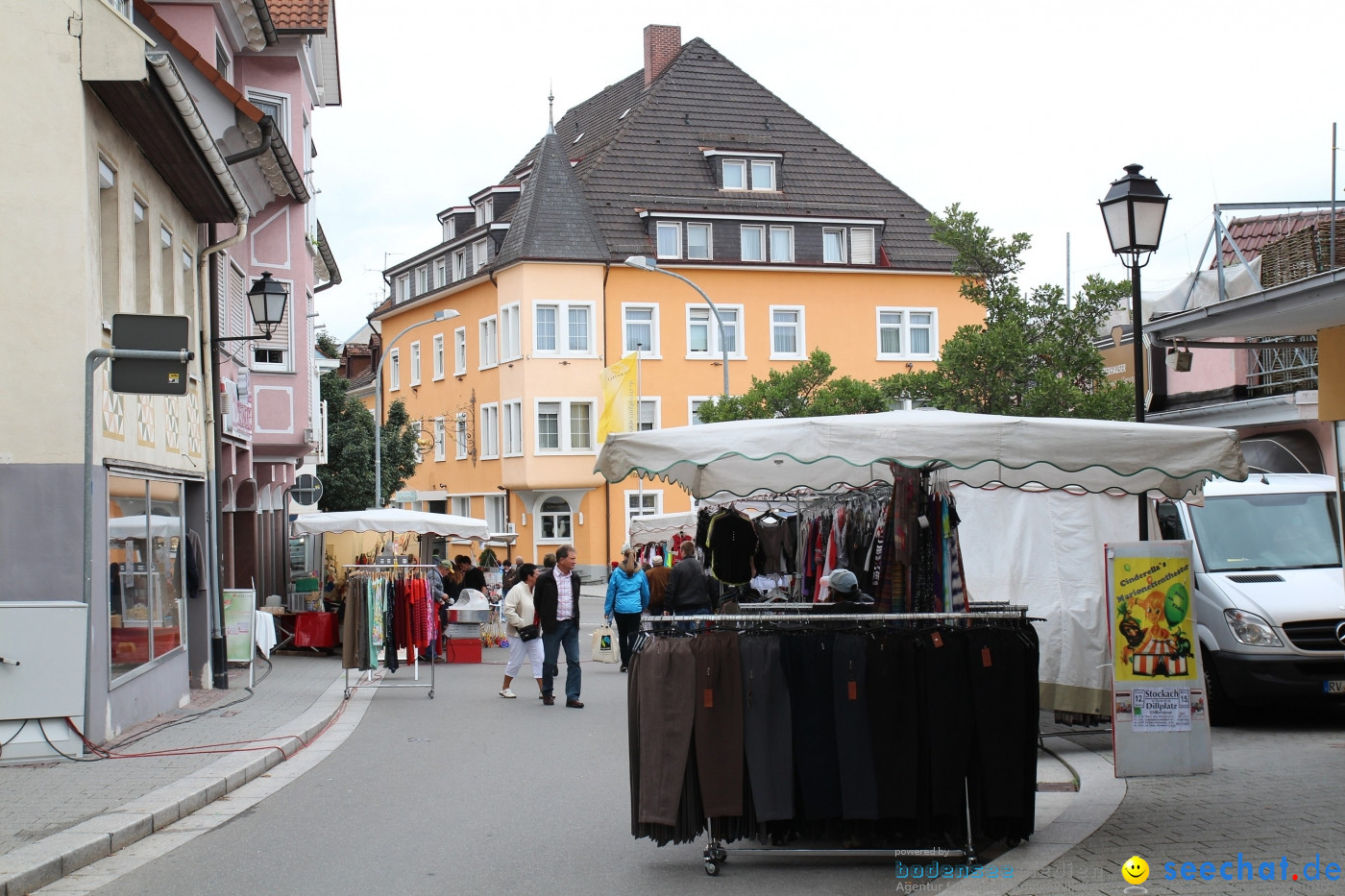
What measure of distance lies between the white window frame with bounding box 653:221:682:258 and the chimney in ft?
30.9

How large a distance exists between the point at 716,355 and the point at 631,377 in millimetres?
14390

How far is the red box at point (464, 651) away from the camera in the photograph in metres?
25.7

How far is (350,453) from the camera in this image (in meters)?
46.3

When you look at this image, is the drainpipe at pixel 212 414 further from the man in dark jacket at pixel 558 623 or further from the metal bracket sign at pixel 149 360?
the metal bracket sign at pixel 149 360

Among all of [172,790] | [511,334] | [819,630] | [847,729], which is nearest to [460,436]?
[511,334]

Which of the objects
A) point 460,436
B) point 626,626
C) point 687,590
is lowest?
point 626,626

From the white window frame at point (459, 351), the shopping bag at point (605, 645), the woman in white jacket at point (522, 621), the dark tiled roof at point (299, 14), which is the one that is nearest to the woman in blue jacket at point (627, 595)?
the woman in white jacket at point (522, 621)

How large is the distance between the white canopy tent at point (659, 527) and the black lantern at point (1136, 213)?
620 inches

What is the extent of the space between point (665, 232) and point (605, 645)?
32.8 meters

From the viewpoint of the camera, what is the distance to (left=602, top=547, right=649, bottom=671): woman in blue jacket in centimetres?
2047

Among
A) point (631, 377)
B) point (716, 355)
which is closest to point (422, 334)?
point (716, 355)

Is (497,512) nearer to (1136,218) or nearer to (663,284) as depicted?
(663,284)

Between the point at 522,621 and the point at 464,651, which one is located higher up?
the point at 522,621

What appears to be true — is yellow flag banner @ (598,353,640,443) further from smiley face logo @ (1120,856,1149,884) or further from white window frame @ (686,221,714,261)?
smiley face logo @ (1120,856,1149,884)
